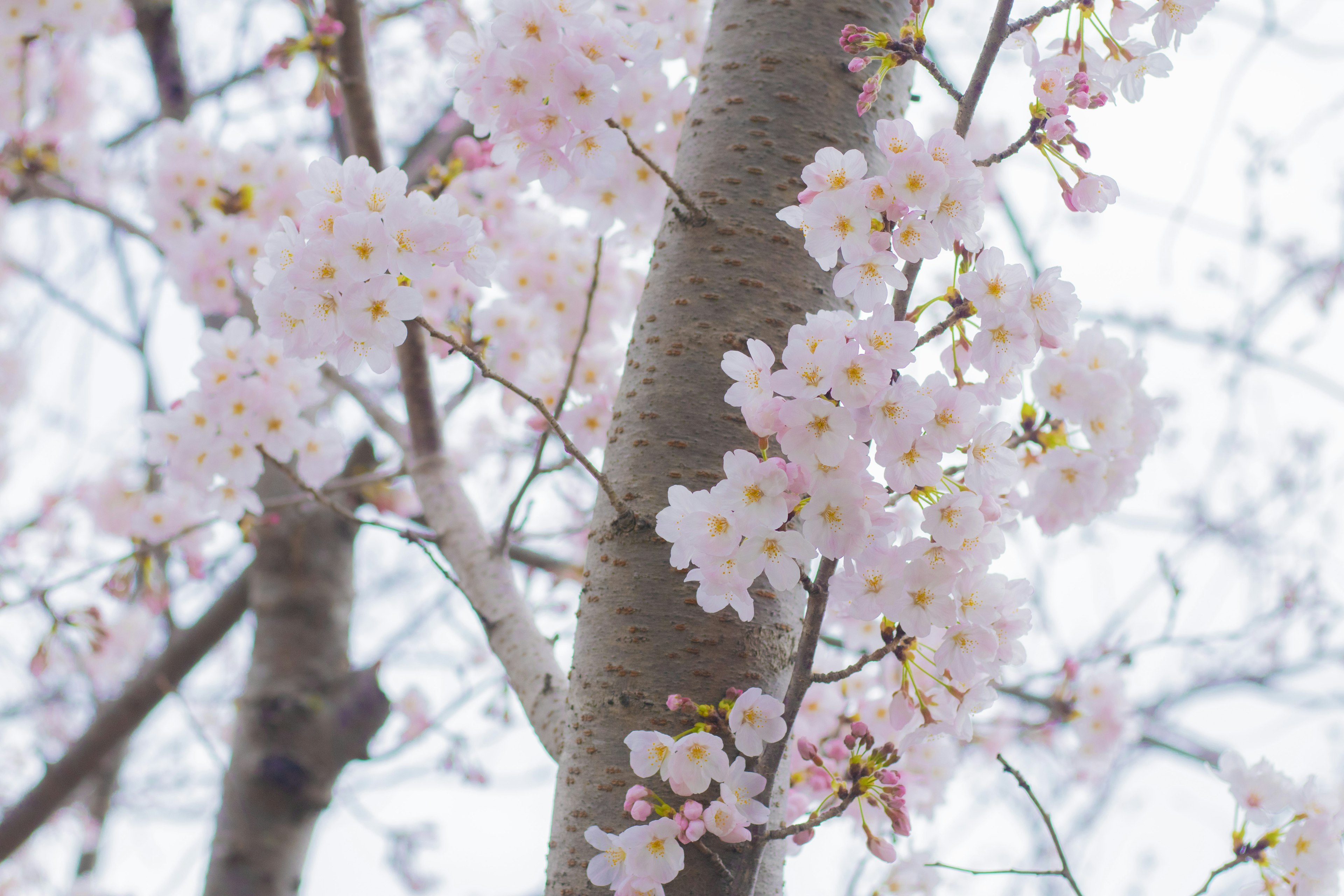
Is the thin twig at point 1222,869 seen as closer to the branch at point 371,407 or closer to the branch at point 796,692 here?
the branch at point 796,692

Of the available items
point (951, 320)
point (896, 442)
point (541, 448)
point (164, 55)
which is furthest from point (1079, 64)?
point (164, 55)

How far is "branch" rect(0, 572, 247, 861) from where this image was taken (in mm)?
3035

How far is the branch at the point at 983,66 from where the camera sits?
88cm

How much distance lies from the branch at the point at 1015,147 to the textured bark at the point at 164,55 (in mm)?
4039

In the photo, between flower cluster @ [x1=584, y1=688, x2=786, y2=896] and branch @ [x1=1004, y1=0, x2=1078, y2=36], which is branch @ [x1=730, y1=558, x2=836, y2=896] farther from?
branch @ [x1=1004, y1=0, x2=1078, y2=36]

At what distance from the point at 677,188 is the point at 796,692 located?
2.16ft

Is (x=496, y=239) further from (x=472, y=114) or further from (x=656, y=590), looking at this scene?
(x=656, y=590)

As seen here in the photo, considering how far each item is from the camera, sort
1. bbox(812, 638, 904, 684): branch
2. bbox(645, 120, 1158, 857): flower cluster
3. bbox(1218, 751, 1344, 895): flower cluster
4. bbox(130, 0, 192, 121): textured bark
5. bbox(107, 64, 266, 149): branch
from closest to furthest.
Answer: bbox(645, 120, 1158, 857): flower cluster → bbox(812, 638, 904, 684): branch → bbox(1218, 751, 1344, 895): flower cluster → bbox(130, 0, 192, 121): textured bark → bbox(107, 64, 266, 149): branch

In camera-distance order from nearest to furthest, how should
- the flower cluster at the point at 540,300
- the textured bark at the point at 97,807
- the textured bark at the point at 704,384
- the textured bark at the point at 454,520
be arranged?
1. the textured bark at the point at 704,384
2. the textured bark at the point at 454,520
3. the flower cluster at the point at 540,300
4. the textured bark at the point at 97,807

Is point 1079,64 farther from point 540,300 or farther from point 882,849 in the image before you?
point 540,300

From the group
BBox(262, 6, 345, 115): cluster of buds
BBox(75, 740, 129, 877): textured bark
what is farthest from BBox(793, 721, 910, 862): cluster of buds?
BBox(75, 740, 129, 877): textured bark

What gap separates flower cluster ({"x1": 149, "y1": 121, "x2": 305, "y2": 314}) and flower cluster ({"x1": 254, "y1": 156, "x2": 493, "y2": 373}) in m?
1.60

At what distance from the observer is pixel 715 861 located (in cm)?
90

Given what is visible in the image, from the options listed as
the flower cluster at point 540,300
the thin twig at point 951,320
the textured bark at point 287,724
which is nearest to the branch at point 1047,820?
the thin twig at point 951,320
